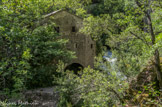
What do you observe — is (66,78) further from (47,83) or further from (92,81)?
(47,83)

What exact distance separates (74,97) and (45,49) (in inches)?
146

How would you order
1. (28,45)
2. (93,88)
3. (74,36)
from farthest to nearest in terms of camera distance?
(74,36) → (28,45) → (93,88)

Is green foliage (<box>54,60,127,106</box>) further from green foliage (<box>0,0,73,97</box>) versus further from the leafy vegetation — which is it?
green foliage (<box>0,0,73,97</box>)

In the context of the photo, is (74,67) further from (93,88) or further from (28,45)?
(93,88)

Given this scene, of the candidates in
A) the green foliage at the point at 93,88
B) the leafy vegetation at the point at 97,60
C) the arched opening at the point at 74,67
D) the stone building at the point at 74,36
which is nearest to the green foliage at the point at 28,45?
the leafy vegetation at the point at 97,60

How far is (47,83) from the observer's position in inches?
456

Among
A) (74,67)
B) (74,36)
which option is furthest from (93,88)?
(74,67)

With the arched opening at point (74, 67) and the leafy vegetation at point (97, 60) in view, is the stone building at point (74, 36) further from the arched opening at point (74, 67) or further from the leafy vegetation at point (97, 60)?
the leafy vegetation at point (97, 60)

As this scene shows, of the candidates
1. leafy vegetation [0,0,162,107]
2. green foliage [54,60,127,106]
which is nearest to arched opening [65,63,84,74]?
leafy vegetation [0,0,162,107]

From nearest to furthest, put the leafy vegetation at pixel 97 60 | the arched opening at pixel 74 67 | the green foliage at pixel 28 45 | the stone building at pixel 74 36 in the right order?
the leafy vegetation at pixel 97 60, the green foliage at pixel 28 45, the stone building at pixel 74 36, the arched opening at pixel 74 67

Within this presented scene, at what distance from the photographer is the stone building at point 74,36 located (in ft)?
45.7

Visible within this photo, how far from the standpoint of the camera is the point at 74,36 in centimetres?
1463

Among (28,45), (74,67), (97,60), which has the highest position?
(28,45)

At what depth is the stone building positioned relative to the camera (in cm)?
1394
